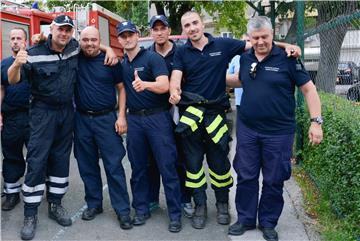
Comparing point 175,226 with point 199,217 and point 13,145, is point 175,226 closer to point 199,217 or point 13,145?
point 199,217

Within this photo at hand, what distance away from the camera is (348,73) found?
13.2 ft

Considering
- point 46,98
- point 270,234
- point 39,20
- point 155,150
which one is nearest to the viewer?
point 270,234

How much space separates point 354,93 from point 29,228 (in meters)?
3.19

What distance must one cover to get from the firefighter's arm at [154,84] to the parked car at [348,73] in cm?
162

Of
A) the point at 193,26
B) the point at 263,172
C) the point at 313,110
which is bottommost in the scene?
the point at 263,172

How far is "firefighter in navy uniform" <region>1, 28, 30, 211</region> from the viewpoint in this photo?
15.2 ft

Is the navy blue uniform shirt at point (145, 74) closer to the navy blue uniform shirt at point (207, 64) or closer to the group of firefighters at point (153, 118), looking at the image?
the group of firefighters at point (153, 118)

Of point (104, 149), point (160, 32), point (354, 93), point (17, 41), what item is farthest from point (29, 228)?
point (354, 93)

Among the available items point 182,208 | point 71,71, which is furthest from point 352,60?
point 71,71

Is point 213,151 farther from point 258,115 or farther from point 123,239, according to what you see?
point 123,239

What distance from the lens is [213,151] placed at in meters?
4.35

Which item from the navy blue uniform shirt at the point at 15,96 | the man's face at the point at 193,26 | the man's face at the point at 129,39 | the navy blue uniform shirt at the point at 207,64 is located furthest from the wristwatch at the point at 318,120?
the navy blue uniform shirt at the point at 15,96

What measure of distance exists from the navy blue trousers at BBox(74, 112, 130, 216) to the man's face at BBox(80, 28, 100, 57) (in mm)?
606

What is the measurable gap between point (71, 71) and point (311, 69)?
3.06 meters
